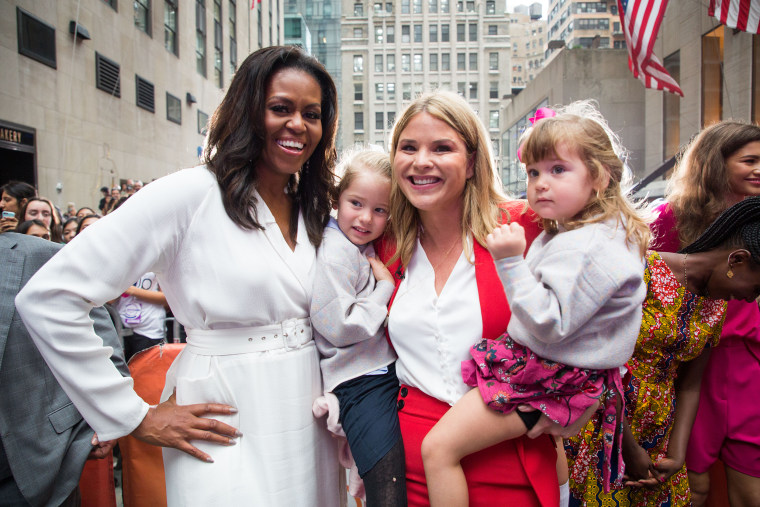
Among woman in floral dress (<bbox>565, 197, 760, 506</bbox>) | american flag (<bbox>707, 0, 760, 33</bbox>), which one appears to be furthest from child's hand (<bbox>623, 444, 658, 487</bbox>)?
american flag (<bbox>707, 0, 760, 33</bbox>)

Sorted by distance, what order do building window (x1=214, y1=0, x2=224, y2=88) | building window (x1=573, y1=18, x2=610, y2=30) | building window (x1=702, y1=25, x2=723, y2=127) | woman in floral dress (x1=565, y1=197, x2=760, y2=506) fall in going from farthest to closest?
building window (x1=573, y1=18, x2=610, y2=30)
building window (x1=214, y1=0, x2=224, y2=88)
building window (x1=702, y1=25, x2=723, y2=127)
woman in floral dress (x1=565, y1=197, x2=760, y2=506)

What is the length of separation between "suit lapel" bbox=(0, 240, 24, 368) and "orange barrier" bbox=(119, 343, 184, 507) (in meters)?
0.99

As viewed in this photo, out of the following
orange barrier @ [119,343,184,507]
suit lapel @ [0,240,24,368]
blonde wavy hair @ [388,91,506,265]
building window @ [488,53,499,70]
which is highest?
building window @ [488,53,499,70]

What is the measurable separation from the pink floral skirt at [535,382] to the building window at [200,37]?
73.7 ft

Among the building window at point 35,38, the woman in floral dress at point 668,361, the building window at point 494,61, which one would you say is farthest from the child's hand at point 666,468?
the building window at point 494,61

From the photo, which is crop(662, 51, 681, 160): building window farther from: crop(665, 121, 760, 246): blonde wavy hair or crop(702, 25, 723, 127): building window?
crop(665, 121, 760, 246): blonde wavy hair

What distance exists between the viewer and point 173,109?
18.6 metres

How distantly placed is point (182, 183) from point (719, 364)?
288 centimetres

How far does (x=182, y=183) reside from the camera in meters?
1.88

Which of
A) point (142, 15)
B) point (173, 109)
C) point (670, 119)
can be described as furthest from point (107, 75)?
point (670, 119)

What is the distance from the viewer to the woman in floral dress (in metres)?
2.24

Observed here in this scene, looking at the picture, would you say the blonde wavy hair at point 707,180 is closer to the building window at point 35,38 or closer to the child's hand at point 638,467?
the child's hand at point 638,467

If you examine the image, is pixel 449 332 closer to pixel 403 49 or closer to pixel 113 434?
pixel 113 434

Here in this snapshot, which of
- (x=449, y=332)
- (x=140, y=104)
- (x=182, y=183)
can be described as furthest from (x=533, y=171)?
(x=140, y=104)
